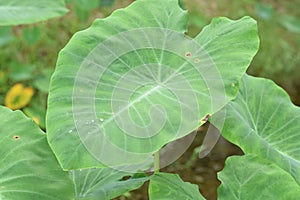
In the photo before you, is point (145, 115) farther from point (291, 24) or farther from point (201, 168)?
point (291, 24)

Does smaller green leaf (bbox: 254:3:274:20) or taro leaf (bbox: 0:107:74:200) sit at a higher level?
taro leaf (bbox: 0:107:74:200)

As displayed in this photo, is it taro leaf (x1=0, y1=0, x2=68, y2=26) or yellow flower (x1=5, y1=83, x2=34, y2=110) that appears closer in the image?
taro leaf (x1=0, y1=0, x2=68, y2=26)

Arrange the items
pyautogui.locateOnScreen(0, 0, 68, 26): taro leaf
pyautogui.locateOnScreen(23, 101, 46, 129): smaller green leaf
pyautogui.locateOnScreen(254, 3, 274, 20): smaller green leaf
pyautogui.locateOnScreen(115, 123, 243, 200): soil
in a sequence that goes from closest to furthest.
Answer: pyautogui.locateOnScreen(0, 0, 68, 26): taro leaf, pyautogui.locateOnScreen(23, 101, 46, 129): smaller green leaf, pyautogui.locateOnScreen(115, 123, 243, 200): soil, pyautogui.locateOnScreen(254, 3, 274, 20): smaller green leaf

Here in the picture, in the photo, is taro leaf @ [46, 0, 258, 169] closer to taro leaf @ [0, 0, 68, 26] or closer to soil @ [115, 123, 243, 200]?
taro leaf @ [0, 0, 68, 26]

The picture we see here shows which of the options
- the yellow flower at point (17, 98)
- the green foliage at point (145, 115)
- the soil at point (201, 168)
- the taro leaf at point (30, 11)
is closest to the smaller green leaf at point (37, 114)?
the yellow flower at point (17, 98)

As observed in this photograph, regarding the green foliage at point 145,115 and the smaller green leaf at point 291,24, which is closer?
the green foliage at point 145,115

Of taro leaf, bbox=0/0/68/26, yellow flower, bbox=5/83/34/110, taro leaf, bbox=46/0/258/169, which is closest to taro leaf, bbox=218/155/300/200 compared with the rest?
taro leaf, bbox=46/0/258/169

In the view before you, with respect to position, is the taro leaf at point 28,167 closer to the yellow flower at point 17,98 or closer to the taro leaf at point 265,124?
the taro leaf at point 265,124
